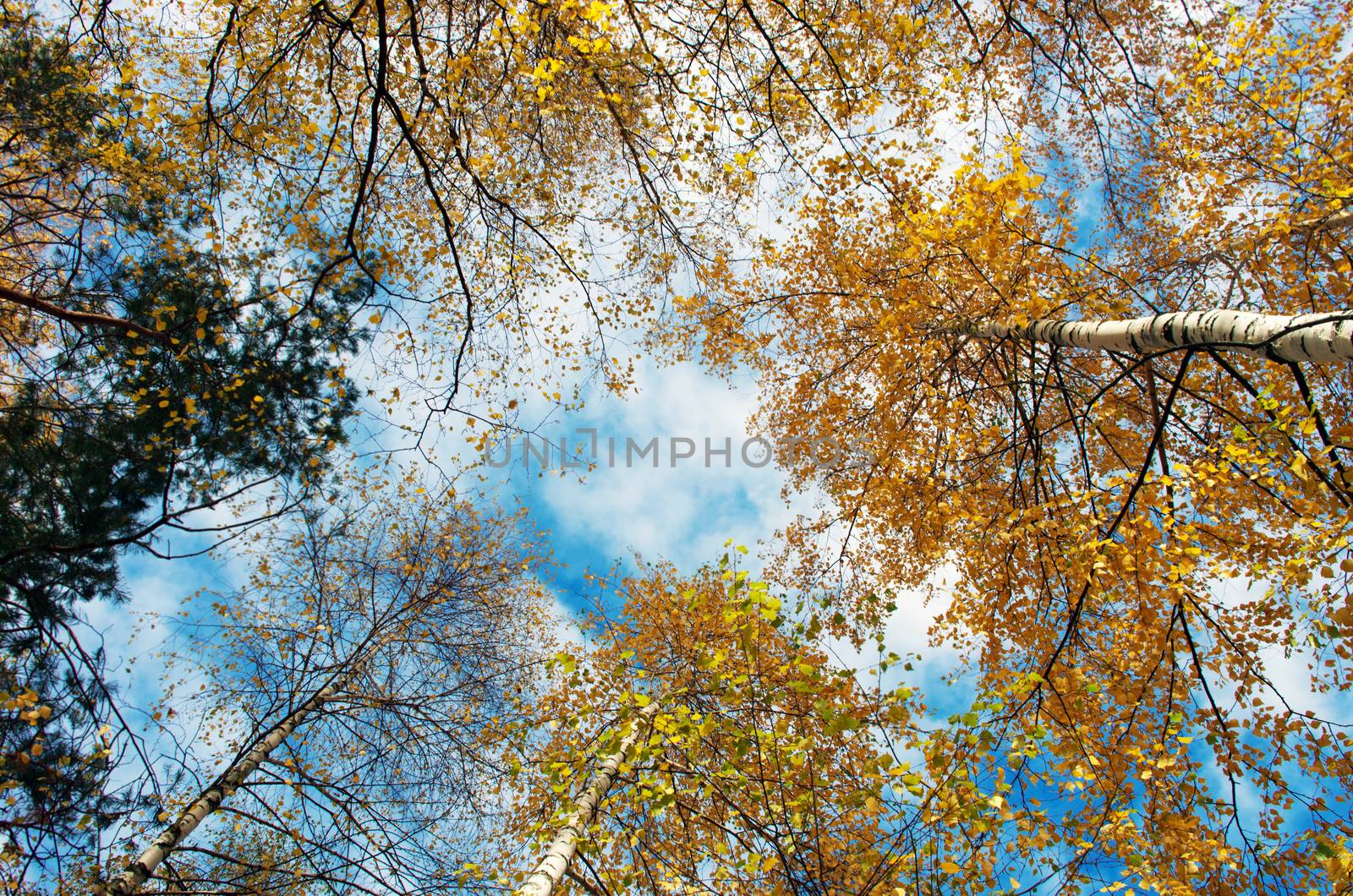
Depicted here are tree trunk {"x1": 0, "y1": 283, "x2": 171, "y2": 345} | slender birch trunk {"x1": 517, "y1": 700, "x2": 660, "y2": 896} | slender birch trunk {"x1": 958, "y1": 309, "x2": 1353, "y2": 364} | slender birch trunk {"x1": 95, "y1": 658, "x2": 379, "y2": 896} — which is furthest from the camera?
slender birch trunk {"x1": 95, "y1": 658, "x2": 379, "y2": 896}

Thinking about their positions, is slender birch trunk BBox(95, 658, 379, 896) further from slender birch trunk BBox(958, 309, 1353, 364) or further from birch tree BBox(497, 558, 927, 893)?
slender birch trunk BBox(958, 309, 1353, 364)

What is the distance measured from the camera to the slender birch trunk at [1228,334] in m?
2.17

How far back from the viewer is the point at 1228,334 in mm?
2625

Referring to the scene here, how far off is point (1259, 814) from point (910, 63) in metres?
5.36

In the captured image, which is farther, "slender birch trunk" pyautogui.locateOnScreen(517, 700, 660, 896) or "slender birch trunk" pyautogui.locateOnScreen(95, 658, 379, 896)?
"slender birch trunk" pyautogui.locateOnScreen(95, 658, 379, 896)

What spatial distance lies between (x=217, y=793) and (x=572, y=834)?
343cm

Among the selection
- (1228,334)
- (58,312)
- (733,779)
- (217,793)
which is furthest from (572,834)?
(1228,334)

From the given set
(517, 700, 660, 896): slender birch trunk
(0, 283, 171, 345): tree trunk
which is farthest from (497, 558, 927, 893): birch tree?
(0, 283, 171, 345): tree trunk

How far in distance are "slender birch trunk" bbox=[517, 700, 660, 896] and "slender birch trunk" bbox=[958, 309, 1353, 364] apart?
3.38 metres

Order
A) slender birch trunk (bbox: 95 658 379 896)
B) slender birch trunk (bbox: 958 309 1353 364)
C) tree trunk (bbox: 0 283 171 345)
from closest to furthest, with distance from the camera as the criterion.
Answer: slender birch trunk (bbox: 958 309 1353 364), tree trunk (bbox: 0 283 171 345), slender birch trunk (bbox: 95 658 379 896)

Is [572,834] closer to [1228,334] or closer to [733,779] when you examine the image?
[733,779]

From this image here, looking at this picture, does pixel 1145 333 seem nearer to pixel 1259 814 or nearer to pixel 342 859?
pixel 1259 814

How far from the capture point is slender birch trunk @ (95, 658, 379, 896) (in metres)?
3.68

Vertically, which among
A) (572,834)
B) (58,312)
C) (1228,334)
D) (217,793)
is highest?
(58,312)
